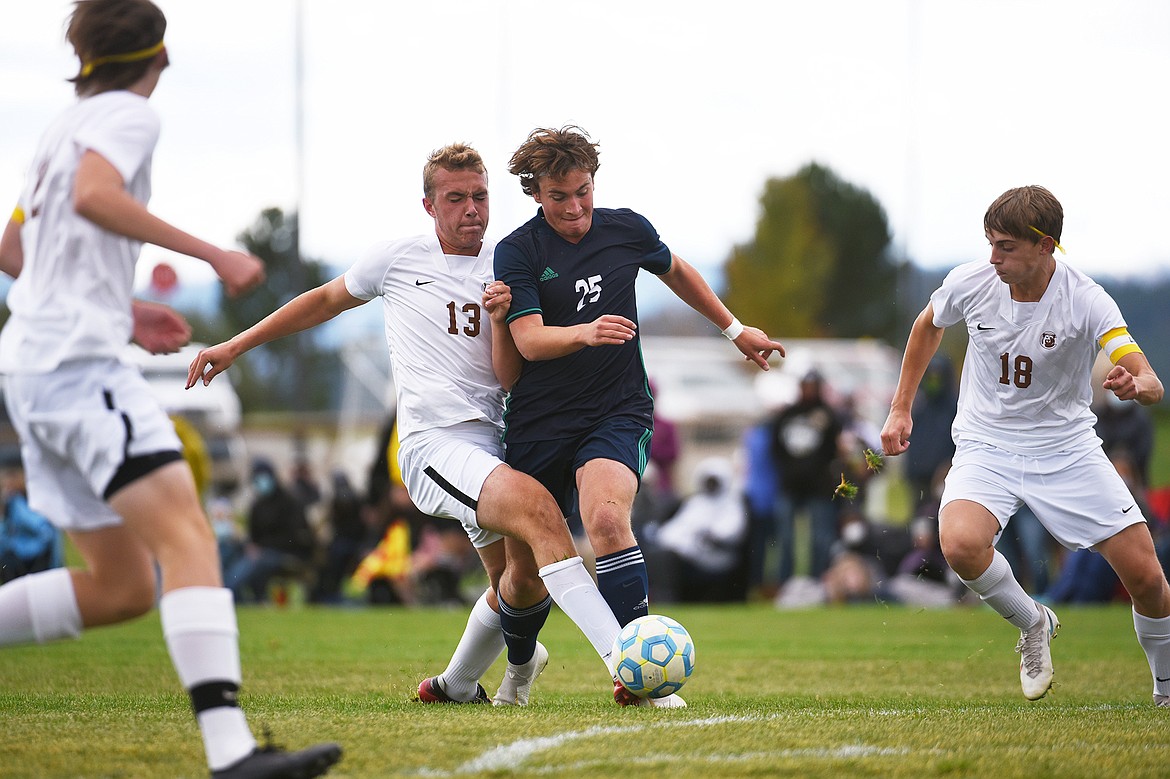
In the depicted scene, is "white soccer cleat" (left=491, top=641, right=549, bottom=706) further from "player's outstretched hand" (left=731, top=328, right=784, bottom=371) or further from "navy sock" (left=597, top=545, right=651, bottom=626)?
"player's outstretched hand" (left=731, top=328, right=784, bottom=371)

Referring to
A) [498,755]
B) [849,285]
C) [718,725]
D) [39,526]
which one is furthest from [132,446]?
[849,285]

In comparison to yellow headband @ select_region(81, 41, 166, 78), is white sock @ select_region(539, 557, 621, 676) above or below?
below

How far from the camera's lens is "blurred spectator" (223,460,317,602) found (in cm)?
1466

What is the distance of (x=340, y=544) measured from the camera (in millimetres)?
14680

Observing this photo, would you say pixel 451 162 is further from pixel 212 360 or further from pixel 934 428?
pixel 934 428

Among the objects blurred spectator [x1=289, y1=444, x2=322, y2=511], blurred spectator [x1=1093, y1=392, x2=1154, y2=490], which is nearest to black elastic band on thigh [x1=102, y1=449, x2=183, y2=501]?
blurred spectator [x1=1093, y1=392, x2=1154, y2=490]

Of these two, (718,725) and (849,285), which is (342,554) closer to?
(718,725)

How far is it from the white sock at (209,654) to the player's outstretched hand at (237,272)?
0.86 m

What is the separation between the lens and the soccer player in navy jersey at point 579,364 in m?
5.25

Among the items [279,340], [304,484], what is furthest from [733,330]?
[279,340]

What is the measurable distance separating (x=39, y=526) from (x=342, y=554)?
3.85 metres

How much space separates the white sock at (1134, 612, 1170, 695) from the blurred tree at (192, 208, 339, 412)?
15265 mm

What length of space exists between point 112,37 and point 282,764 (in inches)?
→ 85.1

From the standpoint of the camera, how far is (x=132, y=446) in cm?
357
